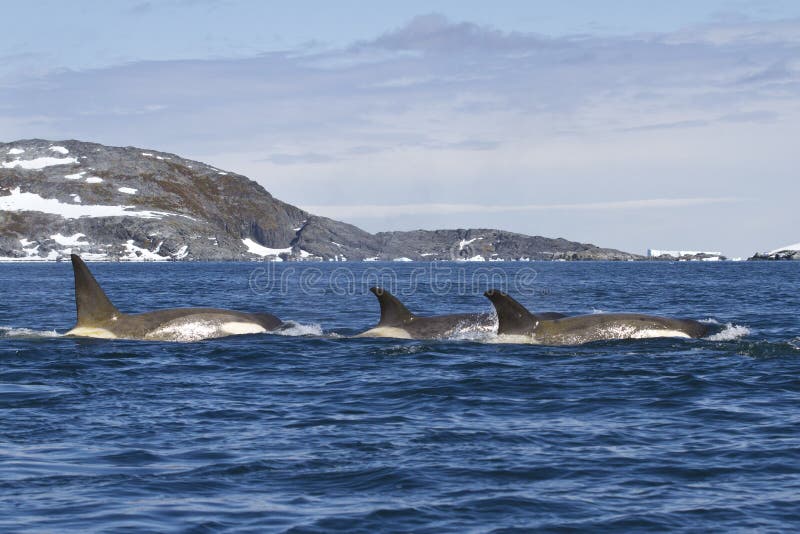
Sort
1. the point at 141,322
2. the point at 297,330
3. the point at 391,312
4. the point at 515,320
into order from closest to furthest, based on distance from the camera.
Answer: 1. the point at 515,320
2. the point at 141,322
3. the point at 391,312
4. the point at 297,330

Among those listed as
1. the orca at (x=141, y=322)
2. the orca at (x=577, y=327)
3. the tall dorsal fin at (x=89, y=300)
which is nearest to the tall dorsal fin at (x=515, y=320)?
the orca at (x=577, y=327)

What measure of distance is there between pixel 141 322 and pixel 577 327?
41.6 feet

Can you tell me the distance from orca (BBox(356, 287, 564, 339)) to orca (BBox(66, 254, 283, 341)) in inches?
145

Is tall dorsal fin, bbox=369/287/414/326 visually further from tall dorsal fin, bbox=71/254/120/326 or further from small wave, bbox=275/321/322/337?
tall dorsal fin, bbox=71/254/120/326

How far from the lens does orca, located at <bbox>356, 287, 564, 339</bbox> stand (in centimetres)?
2977

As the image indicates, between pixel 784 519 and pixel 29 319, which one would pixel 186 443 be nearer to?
pixel 784 519

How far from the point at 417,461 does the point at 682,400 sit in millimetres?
6668

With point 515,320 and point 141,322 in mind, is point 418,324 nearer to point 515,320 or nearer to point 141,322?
point 515,320

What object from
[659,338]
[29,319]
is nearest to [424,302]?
[29,319]

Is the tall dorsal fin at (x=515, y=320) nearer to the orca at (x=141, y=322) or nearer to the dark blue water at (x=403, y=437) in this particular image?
the dark blue water at (x=403, y=437)

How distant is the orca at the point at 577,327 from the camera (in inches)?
1073

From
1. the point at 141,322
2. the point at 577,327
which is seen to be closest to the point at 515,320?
the point at 577,327

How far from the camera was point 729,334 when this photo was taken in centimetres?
2844

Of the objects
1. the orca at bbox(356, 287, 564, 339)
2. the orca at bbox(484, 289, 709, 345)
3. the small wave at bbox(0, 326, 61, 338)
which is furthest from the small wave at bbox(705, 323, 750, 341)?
the small wave at bbox(0, 326, 61, 338)
